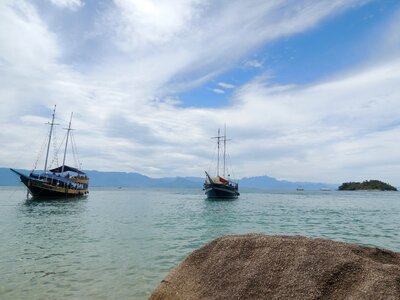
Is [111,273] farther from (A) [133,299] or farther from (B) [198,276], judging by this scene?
(B) [198,276]

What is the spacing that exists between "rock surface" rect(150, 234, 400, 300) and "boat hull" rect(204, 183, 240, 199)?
69.2 metres

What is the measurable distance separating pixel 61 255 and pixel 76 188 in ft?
218

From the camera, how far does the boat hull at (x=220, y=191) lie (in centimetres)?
7579

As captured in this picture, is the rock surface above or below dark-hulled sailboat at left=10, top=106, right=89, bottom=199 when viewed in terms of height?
below

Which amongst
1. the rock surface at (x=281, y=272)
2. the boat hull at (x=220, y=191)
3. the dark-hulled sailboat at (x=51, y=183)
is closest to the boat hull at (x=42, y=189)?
the dark-hulled sailboat at (x=51, y=183)

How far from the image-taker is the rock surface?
4902mm

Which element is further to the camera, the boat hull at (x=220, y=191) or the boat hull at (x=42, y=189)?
the boat hull at (x=220, y=191)

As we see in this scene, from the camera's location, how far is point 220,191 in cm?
7638

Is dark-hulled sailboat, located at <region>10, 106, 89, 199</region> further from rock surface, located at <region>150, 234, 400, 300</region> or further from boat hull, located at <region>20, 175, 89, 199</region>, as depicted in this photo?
rock surface, located at <region>150, 234, 400, 300</region>

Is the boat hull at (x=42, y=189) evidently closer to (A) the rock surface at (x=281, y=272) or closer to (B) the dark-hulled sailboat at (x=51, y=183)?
(B) the dark-hulled sailboat at (x=51, y=183)

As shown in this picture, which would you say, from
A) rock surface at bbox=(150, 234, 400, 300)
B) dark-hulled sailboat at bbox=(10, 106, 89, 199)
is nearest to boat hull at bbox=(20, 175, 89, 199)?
dark-hulled sailboat at bbox=(10, 106, 89, 199)

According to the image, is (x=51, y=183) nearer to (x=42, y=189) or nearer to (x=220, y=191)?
(x=42, y=189)

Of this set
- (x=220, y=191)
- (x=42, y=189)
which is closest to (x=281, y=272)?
(x=42, y=189)

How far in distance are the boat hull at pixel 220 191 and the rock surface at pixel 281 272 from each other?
69.2 meters
